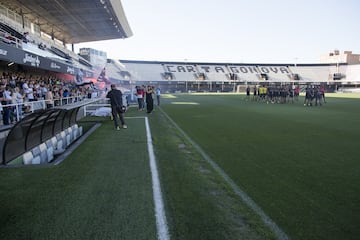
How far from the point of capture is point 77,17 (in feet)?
99.3

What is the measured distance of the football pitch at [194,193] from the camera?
3.33 metres

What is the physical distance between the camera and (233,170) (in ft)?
18.5

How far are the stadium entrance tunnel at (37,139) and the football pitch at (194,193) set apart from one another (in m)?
0.73

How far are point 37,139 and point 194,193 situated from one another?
205 inches

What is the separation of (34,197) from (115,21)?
97.9 ft

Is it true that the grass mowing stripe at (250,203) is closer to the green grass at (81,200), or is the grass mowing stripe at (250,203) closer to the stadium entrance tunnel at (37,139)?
the green grass at (81,200)

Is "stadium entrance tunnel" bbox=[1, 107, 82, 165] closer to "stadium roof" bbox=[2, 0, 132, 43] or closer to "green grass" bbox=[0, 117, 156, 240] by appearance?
"green grass" bbox=[0, 117, 156, 240]

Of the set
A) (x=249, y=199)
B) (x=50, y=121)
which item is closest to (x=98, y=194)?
(x=249, y=199)

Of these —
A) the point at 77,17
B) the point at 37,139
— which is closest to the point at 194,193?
the point at 37,139

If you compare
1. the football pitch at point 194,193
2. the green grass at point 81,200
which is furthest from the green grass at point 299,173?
the green grass at point 81,200

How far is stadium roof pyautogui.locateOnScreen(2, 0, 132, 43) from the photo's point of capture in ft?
84.5

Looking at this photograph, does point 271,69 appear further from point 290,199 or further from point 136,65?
point 290,199

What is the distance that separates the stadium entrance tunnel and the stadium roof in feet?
60.3

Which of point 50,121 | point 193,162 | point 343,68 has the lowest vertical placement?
point 193,162
